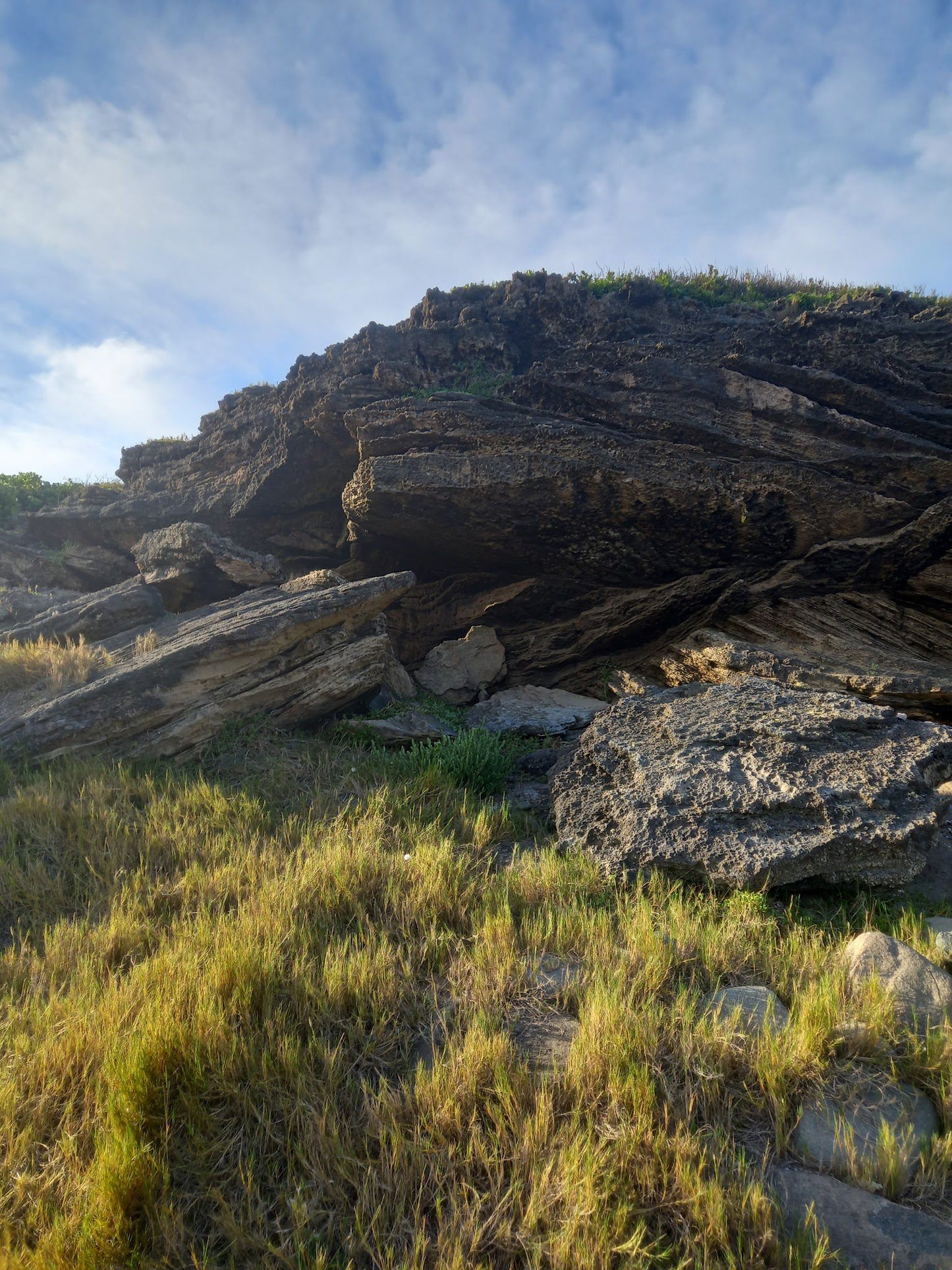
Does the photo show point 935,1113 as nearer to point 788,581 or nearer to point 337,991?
point 337,991

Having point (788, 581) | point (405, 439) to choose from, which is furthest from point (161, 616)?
point (788, 581)

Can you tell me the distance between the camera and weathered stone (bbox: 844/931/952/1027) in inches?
147

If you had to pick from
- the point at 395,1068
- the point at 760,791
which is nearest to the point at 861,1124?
the point at 395,1068

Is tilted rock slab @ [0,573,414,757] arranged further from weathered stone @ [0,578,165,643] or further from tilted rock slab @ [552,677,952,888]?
tilted rock slab @ [552,677,952,888]

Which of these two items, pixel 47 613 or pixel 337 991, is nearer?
pixel 337 991

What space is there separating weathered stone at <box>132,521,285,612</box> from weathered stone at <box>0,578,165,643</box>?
30.4 inches

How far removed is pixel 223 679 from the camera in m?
9.01

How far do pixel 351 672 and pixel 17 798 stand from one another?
166 inches

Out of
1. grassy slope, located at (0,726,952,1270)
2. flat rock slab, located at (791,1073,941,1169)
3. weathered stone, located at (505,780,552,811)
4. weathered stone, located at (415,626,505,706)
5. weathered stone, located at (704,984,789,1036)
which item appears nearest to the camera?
grassy slope, located at (0,726,952,1270)

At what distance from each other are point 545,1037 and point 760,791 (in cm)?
301

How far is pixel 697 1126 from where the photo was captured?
10.2 ft

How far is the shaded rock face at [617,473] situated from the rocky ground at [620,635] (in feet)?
0.19

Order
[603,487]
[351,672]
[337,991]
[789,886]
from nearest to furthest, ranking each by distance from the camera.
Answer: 1. [337,991]
2. [789,886]
3. [351,672]
4. [603,487]

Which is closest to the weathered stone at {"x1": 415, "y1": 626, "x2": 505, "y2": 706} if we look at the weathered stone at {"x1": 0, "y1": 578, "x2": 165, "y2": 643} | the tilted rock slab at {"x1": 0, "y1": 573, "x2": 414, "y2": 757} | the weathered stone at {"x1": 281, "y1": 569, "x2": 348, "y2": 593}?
the tilted rock slab at {"x1": 0, "y1": 573, "x2": 414, "y2": 757}
